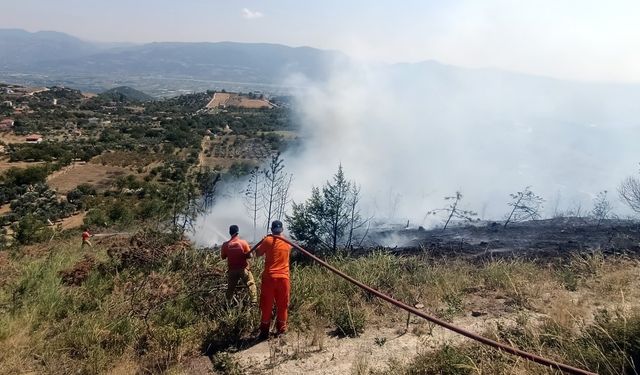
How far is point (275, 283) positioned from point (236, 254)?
0.87 m

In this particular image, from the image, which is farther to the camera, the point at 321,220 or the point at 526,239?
the point at 321,220

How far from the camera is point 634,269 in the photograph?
792cm

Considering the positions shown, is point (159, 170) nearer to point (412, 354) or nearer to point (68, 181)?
point (68, 181)

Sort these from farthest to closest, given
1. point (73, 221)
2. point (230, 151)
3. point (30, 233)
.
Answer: point (230, 151) → point (73, 221) → point (30, 233)

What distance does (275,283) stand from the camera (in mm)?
5574

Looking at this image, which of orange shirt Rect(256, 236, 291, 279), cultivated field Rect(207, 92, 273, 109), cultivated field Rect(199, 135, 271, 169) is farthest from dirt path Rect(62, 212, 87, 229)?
cultivated field Rect(207, 92, 273, 109)

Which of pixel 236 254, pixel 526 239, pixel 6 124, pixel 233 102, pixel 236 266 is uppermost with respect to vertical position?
pixel 236 254

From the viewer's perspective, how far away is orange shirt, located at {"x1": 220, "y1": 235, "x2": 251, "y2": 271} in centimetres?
612

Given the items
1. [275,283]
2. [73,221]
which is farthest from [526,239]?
[73,221]

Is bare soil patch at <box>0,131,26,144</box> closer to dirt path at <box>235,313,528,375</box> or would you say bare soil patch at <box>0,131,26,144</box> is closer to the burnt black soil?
the burnt black soil

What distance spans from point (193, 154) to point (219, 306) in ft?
163

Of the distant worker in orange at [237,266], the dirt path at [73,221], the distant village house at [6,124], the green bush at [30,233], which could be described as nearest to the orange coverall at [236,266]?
the distant worker in orange at [237,266]

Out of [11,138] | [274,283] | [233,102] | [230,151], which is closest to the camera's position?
[274,283]

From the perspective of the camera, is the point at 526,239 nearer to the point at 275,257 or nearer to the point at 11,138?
the point at 275,257
